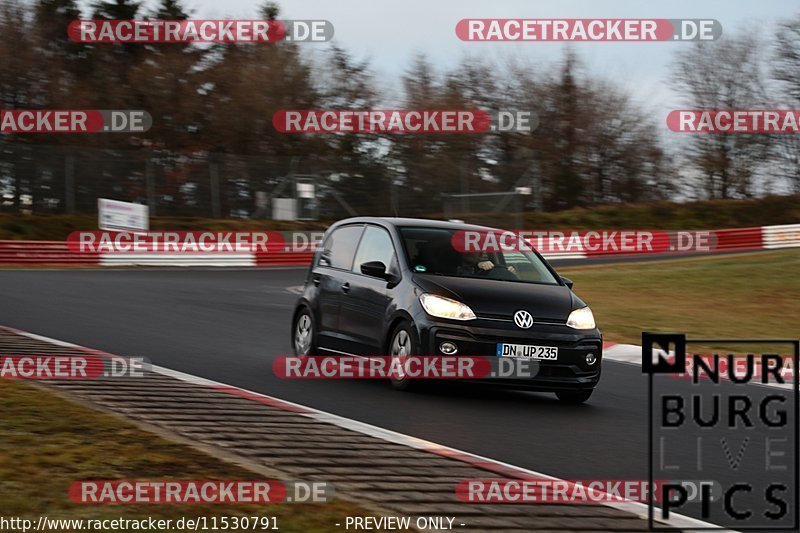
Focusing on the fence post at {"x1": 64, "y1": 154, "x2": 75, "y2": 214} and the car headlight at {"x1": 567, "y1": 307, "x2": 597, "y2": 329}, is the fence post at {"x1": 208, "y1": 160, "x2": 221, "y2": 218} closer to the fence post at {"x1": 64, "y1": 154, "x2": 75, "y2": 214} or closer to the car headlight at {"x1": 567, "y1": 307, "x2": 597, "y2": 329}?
the fence post at {"x1": 64, "y1": 154, "x2": 75, "y2": 214}

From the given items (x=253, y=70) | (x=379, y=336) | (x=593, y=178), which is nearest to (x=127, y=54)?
(x=253, y=70)

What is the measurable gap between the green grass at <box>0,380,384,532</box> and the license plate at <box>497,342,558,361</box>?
10.9 ft

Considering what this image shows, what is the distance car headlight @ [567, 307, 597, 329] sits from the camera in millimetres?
9859

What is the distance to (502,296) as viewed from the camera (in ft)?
32.2

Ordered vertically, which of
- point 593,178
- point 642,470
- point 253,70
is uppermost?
point 253,70

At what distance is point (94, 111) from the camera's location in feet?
160

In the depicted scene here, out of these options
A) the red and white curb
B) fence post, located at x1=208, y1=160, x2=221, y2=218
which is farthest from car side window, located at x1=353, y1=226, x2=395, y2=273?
fence post, located at x1=208, y1=160, x2=221, y2=218

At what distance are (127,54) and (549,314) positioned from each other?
4821 centimetres

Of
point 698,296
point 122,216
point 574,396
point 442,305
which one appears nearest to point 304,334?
point 442,305

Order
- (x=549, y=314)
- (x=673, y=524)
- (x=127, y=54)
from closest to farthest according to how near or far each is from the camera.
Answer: (x=673, y=524) → (x=549, y=314) → (x=127, y=54)

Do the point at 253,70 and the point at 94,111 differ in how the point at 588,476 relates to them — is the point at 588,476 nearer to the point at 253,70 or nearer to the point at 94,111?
the point at 253,70

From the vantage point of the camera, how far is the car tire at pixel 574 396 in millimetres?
9945

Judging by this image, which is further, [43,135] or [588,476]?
[43,135]

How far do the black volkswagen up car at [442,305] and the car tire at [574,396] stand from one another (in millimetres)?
11
